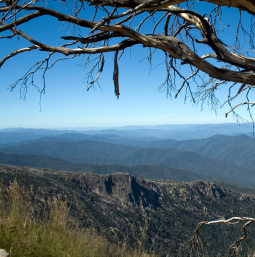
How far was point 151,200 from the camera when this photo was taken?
35.7 m

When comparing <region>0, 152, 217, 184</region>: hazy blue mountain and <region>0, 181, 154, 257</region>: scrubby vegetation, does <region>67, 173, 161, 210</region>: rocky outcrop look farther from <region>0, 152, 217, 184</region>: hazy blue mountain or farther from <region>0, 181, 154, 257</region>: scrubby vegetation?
<region>0, 152, 217, 184</region>: hazy blue mountain

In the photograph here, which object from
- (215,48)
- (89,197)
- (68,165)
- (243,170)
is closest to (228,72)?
(215,48)

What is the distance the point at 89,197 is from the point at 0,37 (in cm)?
2849

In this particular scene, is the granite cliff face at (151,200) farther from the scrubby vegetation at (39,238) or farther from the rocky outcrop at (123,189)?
the scrubby vegetation at (39,238)

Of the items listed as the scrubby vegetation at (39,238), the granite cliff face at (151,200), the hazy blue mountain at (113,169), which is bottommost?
the hazy blue mountain at (113,169)

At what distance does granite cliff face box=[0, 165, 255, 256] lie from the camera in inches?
949

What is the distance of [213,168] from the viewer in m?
169

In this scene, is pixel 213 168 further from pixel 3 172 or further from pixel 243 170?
pixel 3 172

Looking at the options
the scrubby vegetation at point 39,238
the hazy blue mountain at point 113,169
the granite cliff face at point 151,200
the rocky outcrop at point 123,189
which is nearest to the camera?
the scrubby vegetation at point 39,238

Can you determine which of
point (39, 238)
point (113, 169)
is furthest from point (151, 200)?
point (113, 169)

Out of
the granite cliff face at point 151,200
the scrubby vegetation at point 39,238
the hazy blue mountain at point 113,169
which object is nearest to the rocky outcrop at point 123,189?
the granite cliff face at point 151,200

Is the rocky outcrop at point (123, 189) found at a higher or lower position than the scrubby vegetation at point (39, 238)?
lower

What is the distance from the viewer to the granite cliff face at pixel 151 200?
2411 cm

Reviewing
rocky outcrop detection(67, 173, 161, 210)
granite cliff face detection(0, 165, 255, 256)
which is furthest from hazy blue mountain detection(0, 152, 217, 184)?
granite cliff face detection(0, 165, 255, 256)
